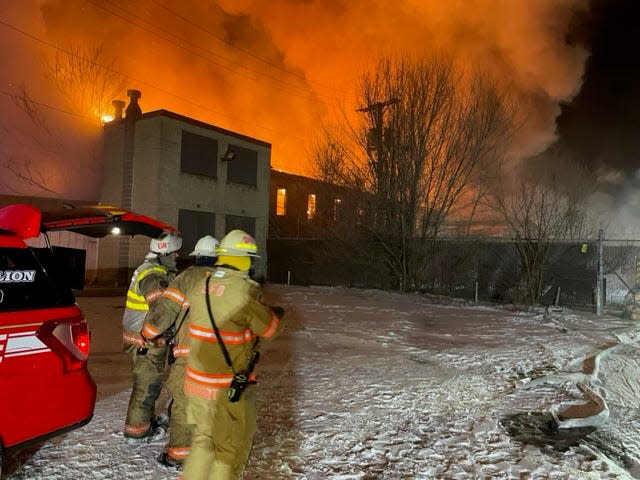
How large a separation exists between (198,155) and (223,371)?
1816cm

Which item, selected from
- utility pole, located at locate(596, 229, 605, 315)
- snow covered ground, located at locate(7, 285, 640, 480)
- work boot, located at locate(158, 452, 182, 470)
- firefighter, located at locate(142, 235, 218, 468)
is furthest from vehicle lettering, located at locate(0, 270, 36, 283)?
utility pole, located at locate(596, 229, 605, 315)

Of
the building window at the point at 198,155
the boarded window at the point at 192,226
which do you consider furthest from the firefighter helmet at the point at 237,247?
the building window at the point at 198,155

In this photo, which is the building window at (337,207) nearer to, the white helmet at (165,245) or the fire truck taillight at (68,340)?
the white helmet at (165,245)

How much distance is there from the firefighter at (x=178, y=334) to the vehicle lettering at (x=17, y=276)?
0.78 meters

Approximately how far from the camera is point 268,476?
323 centimetres

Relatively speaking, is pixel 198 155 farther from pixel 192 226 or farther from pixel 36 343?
pixel 36 343

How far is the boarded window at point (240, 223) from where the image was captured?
20.8 metres


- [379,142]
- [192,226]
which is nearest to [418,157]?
[379,142]

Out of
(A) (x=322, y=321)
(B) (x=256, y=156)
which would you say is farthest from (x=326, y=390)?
(B) (x=256, y=156)

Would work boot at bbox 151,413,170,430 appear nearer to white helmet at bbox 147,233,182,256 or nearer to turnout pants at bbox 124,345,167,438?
turnout pants at bbox 124,345,167,438

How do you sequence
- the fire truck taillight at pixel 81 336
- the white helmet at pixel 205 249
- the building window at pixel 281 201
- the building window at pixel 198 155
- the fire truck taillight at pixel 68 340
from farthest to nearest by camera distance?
1. the building window at pixel 281 201
2. the building window at pixel 198 155
3. the white helmet at pixel 205 249
4. the fire truck taillight at pixel 81 336
5. the fire truck taillight at pixel 68 340

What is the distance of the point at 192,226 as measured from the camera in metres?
19.4

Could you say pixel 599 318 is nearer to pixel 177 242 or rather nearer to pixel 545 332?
pixel 545 332

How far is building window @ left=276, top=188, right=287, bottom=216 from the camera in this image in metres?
29.4
